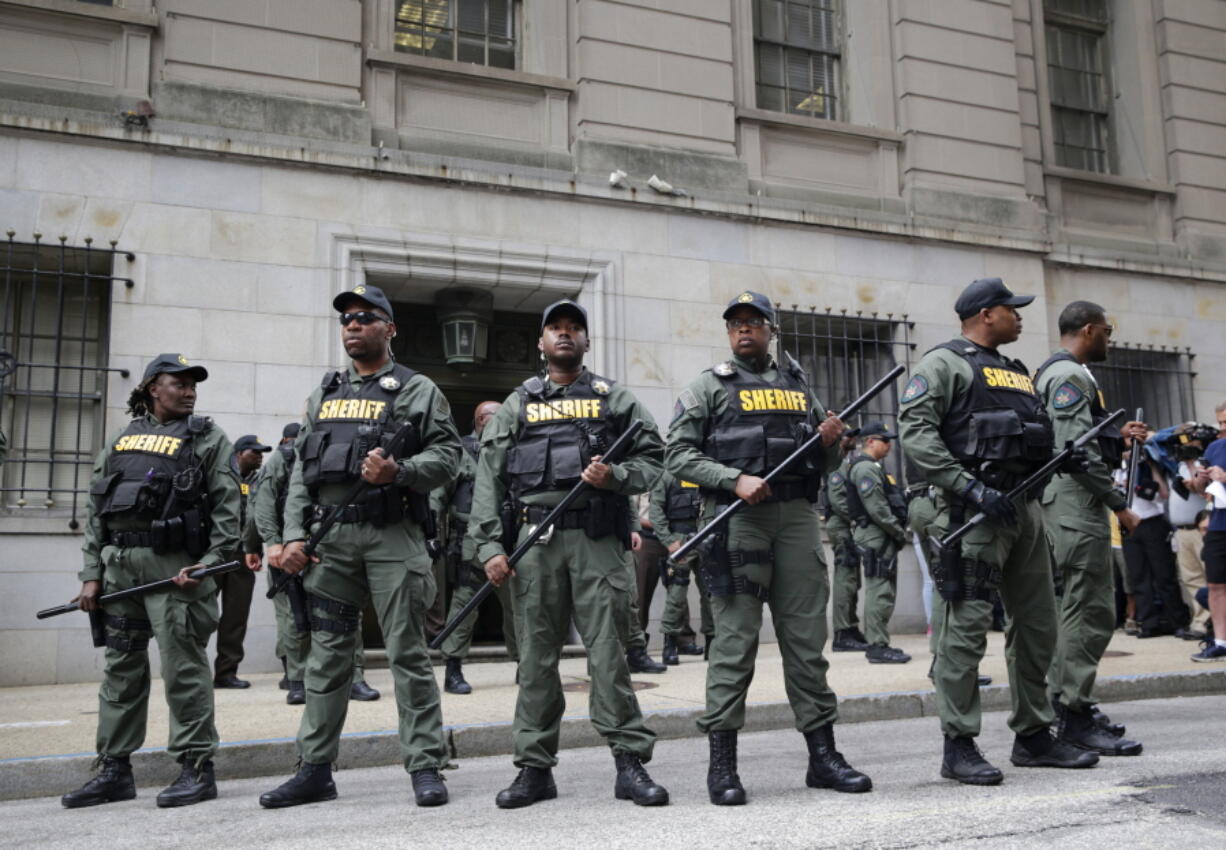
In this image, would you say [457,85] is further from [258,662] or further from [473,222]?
[258,662]

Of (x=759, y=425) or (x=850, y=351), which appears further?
(x=850, y=351)

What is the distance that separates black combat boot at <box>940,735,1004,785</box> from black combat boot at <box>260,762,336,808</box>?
9.01ft

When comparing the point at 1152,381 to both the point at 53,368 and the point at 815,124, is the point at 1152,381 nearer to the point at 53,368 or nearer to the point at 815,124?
the point at 815,124

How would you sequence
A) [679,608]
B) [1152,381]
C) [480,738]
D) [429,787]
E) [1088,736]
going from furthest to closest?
[1152,381] < [679,608] < [480,738] < [1088,736] < [429,787]

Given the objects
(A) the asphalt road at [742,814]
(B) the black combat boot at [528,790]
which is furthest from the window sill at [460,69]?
(B) the black combat boot at [528,790]

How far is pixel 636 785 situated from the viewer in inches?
185

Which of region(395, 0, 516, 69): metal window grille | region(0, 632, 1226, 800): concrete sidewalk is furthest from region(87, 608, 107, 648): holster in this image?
region(395, 0, 516, 69): metal window grille

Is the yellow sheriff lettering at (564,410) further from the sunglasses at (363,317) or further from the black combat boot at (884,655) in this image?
the black combat boot at (884,655)

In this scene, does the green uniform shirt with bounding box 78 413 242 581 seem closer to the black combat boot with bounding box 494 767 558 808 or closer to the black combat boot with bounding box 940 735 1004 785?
the black combat boot with bounding box 494 767 558 808

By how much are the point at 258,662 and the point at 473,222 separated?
4.58 metres

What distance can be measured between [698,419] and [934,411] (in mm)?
1087

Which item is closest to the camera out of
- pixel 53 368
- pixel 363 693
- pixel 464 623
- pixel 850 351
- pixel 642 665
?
pixel 363 693

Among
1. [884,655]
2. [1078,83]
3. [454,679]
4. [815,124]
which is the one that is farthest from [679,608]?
[1078,83]

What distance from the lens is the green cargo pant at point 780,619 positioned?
484 centimetres
